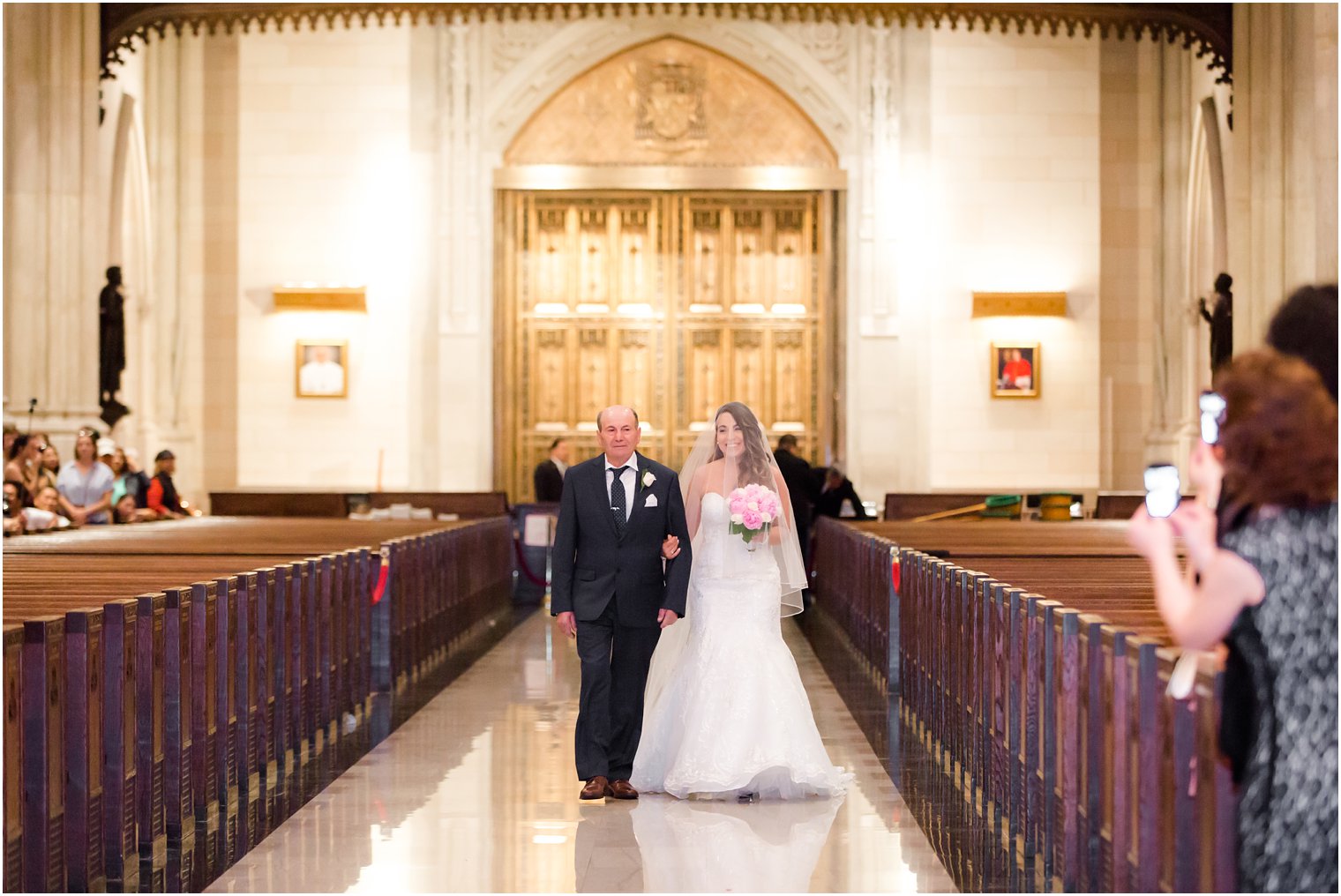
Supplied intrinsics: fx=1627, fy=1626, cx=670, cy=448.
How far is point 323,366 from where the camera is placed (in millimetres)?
19328

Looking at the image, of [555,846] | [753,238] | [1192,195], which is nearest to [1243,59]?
[1192,195]

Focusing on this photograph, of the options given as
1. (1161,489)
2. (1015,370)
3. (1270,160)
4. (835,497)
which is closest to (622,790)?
(1161,489)

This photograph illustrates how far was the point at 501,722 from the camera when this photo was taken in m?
8.37

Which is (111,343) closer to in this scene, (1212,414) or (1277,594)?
(1212,414)

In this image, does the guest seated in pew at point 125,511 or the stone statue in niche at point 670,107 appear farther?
the stone statue in niche at point 670,107

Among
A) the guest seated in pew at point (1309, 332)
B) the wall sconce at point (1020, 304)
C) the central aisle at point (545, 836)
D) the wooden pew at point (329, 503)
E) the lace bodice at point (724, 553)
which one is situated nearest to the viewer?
the guest seated in pew at point (1309, 332)

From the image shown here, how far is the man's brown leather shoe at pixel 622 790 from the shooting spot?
6.39 metres

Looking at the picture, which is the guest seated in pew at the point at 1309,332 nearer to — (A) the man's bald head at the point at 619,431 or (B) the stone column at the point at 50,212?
(A) the man's bald head at the point at 619,431

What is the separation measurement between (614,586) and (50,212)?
1130 centimetres

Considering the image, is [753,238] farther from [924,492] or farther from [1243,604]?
[1243,604]

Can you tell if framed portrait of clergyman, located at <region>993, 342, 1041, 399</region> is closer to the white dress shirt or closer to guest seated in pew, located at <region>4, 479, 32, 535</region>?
guest seated in pew, located at <region>4, 479, 32, 535</region>

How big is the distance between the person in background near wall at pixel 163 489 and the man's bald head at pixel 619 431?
386 inches

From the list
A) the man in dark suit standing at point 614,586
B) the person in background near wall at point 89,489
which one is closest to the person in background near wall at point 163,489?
the person in background near wall at point 89,489

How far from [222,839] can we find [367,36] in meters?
15.2
